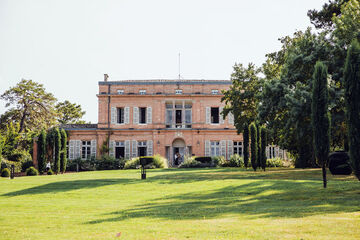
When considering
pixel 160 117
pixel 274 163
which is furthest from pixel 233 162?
pixel 160 117

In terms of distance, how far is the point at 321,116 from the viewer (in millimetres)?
12867

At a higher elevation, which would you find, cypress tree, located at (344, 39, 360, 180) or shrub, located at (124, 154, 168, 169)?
cypress tree, located at (344, 39, 360, 180)

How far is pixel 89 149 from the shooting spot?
34656 mm

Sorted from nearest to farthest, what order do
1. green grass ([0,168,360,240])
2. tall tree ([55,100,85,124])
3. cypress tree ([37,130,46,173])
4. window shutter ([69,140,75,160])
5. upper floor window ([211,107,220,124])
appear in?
1. green grass ([0,168,360,240])
2. cypress tree ([37,130,46,173])
3. window shutter ([69,140,75,160])
4. upper floor window ([211,107,220,124])
5. tall tree ([55,100,85,124])

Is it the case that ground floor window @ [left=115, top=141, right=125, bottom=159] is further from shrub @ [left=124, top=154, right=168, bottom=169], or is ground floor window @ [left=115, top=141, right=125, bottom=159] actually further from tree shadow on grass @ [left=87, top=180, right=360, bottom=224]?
tree shadow on grass @ [left=87, top=180, right=360, bottom=224]

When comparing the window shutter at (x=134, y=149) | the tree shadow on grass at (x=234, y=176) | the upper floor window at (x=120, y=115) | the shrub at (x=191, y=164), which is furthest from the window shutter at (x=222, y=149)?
the tree shadow on grass at (x=234, y=176)

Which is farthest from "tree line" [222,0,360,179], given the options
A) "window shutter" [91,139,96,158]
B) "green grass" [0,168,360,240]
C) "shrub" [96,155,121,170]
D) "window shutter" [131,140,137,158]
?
"window shutter" [91,139,96,158]

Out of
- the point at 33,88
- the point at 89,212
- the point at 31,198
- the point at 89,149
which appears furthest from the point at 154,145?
the point at 89,212

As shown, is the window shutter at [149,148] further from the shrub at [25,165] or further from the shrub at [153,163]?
the shrub at [25,165]

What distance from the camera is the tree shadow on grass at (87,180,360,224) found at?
317 inches

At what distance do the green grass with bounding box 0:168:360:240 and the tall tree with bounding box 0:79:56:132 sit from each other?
2507cm

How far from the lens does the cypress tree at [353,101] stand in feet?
33.9

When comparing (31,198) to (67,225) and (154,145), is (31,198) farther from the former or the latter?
(154,145)

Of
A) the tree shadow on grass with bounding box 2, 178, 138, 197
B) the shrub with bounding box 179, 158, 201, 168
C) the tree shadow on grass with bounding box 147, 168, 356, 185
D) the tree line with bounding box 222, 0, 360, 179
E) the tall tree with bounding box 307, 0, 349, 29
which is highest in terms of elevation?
the tall tree with bounding box 307, 0, 349, 29
